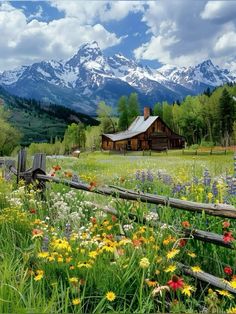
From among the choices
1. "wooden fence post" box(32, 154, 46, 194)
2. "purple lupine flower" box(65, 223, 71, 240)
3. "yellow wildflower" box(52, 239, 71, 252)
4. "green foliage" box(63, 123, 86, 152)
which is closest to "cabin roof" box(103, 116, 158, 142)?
"green foliage" box(63, 123, 86, 152)

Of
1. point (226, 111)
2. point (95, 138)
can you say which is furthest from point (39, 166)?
point (95, 138)

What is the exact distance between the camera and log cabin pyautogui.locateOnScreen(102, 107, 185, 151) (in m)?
90.9

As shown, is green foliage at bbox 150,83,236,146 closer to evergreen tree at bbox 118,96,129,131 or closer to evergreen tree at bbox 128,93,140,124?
evergreen tree at bbox 128,93,140,124

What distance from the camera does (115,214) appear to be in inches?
242

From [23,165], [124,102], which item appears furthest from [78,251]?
[124,102]

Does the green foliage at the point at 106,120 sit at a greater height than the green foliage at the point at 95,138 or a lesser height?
greater

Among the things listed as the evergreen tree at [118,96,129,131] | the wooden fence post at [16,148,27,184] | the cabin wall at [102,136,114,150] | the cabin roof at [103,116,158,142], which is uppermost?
the evergreen tree at [118,96,129,131]

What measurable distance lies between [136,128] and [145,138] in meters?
5.82

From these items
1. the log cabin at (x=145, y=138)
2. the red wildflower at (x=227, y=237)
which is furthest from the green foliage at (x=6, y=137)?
the red wildflower at (x=227, y=237)

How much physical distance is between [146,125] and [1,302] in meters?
91.2

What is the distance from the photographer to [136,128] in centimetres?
9675

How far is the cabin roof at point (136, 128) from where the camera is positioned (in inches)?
3595

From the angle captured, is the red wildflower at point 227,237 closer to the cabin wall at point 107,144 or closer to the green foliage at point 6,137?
the green foliage at point 6,137

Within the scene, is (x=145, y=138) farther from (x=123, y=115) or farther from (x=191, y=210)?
(x=191, y=210)
